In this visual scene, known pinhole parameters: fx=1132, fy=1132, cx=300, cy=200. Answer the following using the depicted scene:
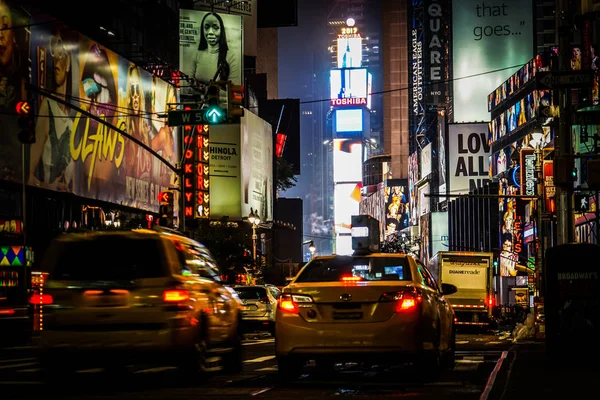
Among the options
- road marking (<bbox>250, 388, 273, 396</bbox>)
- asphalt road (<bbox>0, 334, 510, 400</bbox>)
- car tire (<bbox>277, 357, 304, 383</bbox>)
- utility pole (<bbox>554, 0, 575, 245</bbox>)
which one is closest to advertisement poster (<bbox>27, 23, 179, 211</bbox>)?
utility pole (<bbox>554, 0, 575, 245</bbox>)

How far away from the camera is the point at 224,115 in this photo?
1220 inches

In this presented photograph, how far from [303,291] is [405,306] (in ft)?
4.34

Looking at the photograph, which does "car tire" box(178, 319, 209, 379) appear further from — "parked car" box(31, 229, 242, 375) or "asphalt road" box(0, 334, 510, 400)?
"asphalt road" box(0, 334, 510, 400)

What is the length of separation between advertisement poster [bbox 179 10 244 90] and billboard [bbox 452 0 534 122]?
5939cm

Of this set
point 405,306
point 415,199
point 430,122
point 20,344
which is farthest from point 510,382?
point 415,199

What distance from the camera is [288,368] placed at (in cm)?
1475

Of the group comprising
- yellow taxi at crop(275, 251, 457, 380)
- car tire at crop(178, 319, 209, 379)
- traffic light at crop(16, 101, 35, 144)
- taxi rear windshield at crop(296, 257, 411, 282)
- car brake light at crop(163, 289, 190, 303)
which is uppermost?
traffic light at crop(16, 101, 35, 144)

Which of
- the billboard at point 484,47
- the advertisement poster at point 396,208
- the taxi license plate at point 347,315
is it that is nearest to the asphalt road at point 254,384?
the taxi license plate at point 347,315

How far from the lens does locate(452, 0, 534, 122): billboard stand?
13175 centimetres

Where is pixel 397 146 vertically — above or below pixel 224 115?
above

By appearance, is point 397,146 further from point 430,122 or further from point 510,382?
point 510,382

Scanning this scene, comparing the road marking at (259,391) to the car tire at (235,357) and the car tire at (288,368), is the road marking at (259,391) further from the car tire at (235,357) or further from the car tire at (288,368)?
the car tire at (235,357)

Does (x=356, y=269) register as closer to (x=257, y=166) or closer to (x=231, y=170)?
(x=231, y=170)

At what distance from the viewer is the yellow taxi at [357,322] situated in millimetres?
14047
